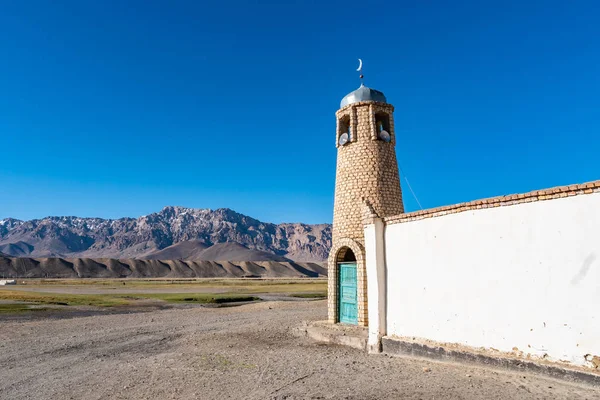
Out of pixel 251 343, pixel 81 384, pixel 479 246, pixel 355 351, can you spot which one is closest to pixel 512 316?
pixel 479 246

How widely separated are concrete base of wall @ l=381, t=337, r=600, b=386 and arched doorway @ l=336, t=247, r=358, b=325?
3004 mm

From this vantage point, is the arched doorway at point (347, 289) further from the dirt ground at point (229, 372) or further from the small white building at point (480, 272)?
the dirt ground at point (229, 372)

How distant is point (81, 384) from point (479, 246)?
9.47 meters

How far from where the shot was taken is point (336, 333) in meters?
14.1

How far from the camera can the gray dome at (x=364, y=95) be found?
16625 millimetres

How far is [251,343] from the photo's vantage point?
1488 centimetres

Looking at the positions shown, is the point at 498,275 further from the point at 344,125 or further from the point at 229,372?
the point at 344,125

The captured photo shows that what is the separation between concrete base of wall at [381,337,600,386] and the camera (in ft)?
26.3

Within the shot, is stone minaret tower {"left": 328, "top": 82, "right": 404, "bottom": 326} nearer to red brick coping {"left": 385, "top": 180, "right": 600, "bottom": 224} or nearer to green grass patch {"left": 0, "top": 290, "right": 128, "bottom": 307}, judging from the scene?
red brick coping {"left": 385, "top": 180, "right": 600, "bottom": 224}

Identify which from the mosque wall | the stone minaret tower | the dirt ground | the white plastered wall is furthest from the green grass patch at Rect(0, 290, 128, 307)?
the white plastered wall

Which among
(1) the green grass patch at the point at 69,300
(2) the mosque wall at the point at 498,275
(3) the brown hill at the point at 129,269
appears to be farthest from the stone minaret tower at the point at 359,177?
(3) the brown hill at the point at 129,269

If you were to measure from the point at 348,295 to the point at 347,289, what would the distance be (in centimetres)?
21

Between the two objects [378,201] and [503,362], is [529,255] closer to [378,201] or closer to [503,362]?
[503,362]

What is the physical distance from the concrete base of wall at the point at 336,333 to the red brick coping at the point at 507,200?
3.70 m
